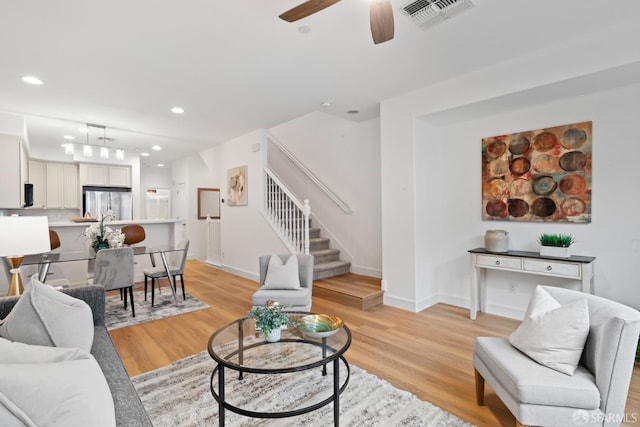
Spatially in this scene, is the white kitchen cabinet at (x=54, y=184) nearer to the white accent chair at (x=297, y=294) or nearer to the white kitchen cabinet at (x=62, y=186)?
the white kitchen cabinet at (x=62, y=186)

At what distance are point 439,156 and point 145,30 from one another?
3.56m

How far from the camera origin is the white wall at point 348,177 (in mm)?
5105

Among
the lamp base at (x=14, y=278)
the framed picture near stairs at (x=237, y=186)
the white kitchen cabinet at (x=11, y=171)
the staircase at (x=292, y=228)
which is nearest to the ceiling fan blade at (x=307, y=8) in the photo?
the lamp base at (x=14, y=278)

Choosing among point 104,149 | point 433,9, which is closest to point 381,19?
point 433,9

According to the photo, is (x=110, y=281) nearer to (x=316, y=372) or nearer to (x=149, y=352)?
(x=149, y=352)

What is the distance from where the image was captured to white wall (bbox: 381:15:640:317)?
285 centimetres

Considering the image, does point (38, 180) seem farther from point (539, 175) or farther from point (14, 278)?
point (539, 175)

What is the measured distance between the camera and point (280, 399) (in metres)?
2.13

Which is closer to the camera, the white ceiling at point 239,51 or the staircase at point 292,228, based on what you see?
the white ceiling at point 239,51

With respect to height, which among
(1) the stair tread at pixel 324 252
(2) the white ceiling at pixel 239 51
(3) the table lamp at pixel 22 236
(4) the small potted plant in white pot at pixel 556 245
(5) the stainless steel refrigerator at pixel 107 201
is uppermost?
(2) the white ceiling at pixel 239 51

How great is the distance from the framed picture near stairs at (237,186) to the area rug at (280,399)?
3776 millimetres

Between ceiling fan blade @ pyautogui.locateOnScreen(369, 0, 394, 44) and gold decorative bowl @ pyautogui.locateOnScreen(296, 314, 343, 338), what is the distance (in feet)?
6.34

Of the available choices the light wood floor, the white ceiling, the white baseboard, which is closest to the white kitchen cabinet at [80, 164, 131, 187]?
the white ceiling

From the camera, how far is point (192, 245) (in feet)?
27.4
